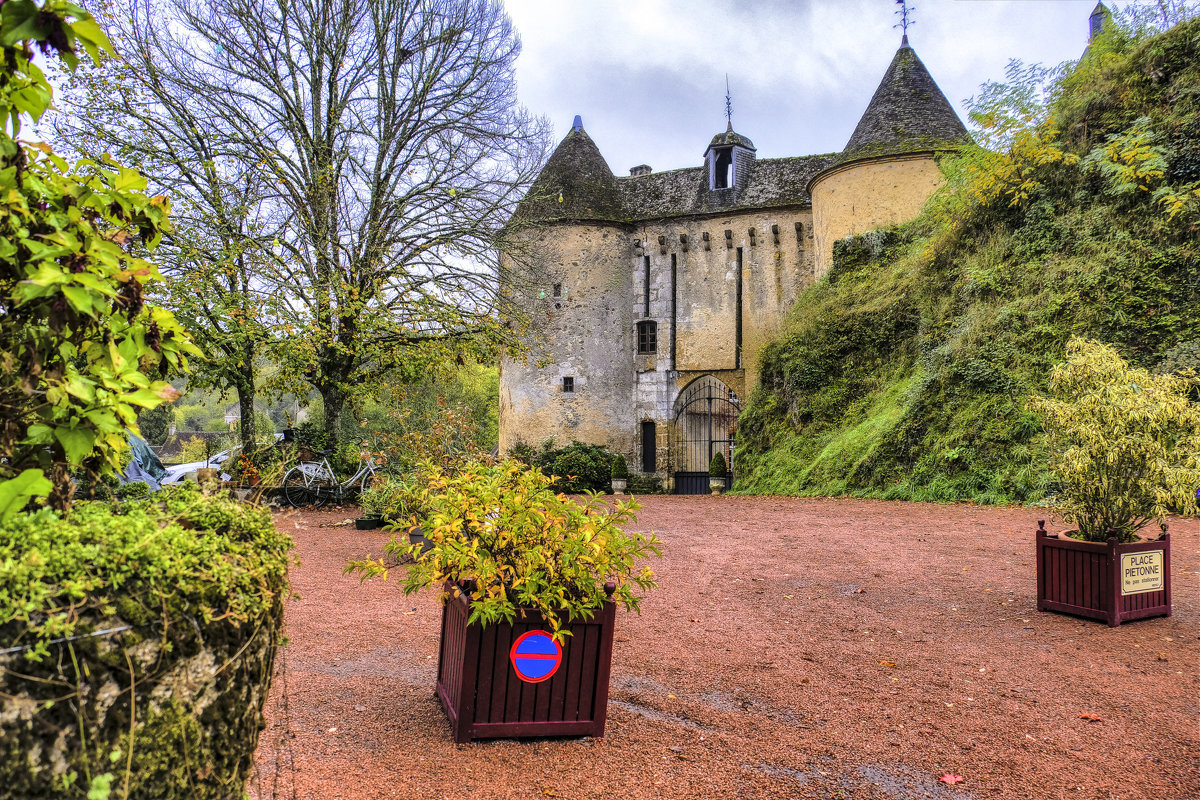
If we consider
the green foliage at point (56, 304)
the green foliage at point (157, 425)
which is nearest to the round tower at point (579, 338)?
the green foliage at point (56, 304)

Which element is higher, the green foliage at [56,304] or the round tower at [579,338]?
the round tower at [579,338]

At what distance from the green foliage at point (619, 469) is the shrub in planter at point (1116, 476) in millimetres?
16361

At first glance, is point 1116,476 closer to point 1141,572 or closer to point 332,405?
point 1141,572

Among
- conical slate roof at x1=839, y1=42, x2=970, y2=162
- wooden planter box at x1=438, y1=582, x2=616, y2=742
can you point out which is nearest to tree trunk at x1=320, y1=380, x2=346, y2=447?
wooden planter box at x1=438, y1=582, x2=616, y2=742

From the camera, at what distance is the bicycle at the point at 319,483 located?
12805 millimetres

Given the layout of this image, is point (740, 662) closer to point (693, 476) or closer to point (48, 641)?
point (48, 641)

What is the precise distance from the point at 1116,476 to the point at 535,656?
4.48 meters

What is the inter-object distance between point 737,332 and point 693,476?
190 inches

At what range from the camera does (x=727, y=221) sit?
2325 centimetres

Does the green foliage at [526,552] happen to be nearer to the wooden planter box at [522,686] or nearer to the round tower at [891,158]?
the wooden planter box at [522,686]

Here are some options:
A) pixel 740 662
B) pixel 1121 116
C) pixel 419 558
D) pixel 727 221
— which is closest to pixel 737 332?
pixel 727 221

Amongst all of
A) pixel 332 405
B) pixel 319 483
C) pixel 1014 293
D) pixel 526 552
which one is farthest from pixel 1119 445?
pixel 332 405

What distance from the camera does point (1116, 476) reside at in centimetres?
522

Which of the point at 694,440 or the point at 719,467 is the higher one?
the point at 694,440
